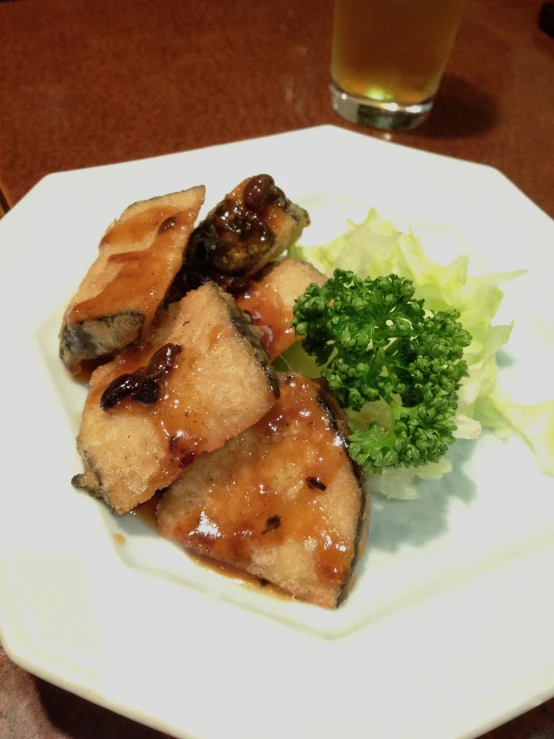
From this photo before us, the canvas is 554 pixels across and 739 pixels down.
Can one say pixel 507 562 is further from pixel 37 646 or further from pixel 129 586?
pixel 37 646

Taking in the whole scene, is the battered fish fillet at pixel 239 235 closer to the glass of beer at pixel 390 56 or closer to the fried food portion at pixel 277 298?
the fried food portion at pixel 277 298

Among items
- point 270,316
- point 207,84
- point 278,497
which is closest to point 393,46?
point 207,84

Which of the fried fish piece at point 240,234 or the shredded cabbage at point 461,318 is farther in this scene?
the fried fish piece at point 240,234

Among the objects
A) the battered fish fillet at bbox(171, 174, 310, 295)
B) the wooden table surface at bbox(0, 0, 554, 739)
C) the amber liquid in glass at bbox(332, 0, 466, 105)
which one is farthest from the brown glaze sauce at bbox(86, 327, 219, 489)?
the amber liquid in glass at bbox(332, 0, 466, 105)

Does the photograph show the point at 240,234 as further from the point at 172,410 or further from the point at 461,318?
the point at 461,318

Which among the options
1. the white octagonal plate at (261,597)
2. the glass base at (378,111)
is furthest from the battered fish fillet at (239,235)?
the glass base at (378,111)

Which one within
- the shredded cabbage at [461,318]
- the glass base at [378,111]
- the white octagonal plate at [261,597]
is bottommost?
the white octagonal plate at [261,597]

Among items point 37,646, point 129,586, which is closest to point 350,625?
point 129,586

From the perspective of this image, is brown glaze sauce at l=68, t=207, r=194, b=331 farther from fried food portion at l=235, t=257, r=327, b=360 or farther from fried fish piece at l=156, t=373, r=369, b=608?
fried fish piece at l=156, t=373, r=369, b=608
